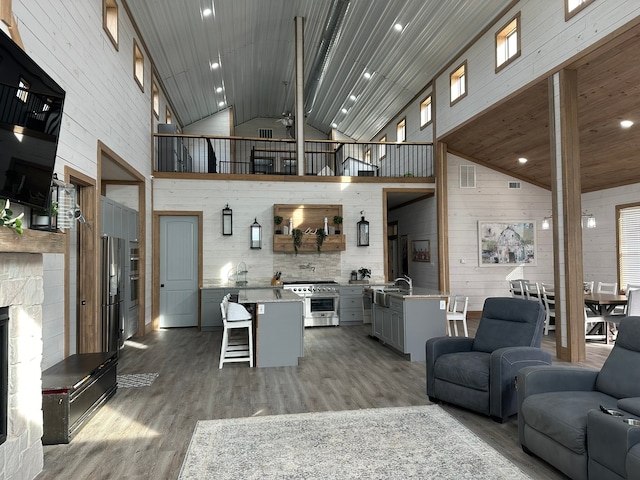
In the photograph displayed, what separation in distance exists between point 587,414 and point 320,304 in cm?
648

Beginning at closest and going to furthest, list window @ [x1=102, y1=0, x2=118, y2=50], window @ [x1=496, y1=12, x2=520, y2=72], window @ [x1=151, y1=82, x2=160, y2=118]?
1. window @ [x1=102, y1=0, x2=118, y2=50]
2. window @ [x1=496, y1=12, x2=520, y2=72]
3. window @ [x1=151, y1=82, x2=160, y2=118]

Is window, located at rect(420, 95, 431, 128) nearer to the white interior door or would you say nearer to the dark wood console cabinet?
the white interior door

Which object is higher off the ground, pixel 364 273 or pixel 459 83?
pixel 459 83

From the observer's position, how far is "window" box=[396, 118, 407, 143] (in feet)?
38.9

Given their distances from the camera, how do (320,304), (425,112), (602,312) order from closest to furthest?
(602,312) → (320,304) → (425,112)

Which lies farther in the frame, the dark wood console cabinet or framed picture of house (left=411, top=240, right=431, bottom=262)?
framed picture of house (left=411, top=240, right=431, bottom=262)

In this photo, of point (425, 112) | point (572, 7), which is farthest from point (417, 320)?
point (425, 112)

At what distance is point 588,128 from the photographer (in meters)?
7.54

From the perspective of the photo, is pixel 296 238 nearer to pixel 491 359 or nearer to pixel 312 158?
pixel 312 158

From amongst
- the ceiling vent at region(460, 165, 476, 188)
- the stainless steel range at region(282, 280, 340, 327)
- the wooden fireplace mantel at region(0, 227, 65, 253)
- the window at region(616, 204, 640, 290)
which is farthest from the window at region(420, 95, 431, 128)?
the wooden fireplace mantel at region(0, 227, 65, 253)

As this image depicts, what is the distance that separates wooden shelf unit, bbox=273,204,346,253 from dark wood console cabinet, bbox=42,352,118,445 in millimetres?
5022

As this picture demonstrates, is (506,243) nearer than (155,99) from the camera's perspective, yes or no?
No

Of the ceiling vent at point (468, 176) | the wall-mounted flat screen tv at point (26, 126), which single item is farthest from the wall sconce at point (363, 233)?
the wall-mounted flat screen tv at point (26, 126)

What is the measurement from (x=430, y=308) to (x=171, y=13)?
6.53 metres
